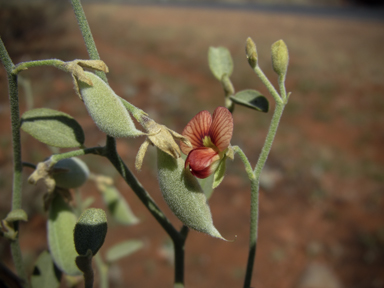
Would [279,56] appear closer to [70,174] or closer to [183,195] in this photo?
[183,195]

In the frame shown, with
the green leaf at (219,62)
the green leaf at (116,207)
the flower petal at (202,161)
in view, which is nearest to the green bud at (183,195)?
the flower petal at (202,161)

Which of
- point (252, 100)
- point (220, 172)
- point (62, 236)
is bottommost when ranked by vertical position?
point (62, 236)

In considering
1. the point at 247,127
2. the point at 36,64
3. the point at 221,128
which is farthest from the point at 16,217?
the point at 247,127

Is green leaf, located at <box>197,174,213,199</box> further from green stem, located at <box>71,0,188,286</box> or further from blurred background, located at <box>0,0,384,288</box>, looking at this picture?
blurred background, located at <box>0,0,384,288</box>

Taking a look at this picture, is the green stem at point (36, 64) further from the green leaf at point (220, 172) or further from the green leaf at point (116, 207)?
the green leaf at point (116, 207)

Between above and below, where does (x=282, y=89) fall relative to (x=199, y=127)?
above
